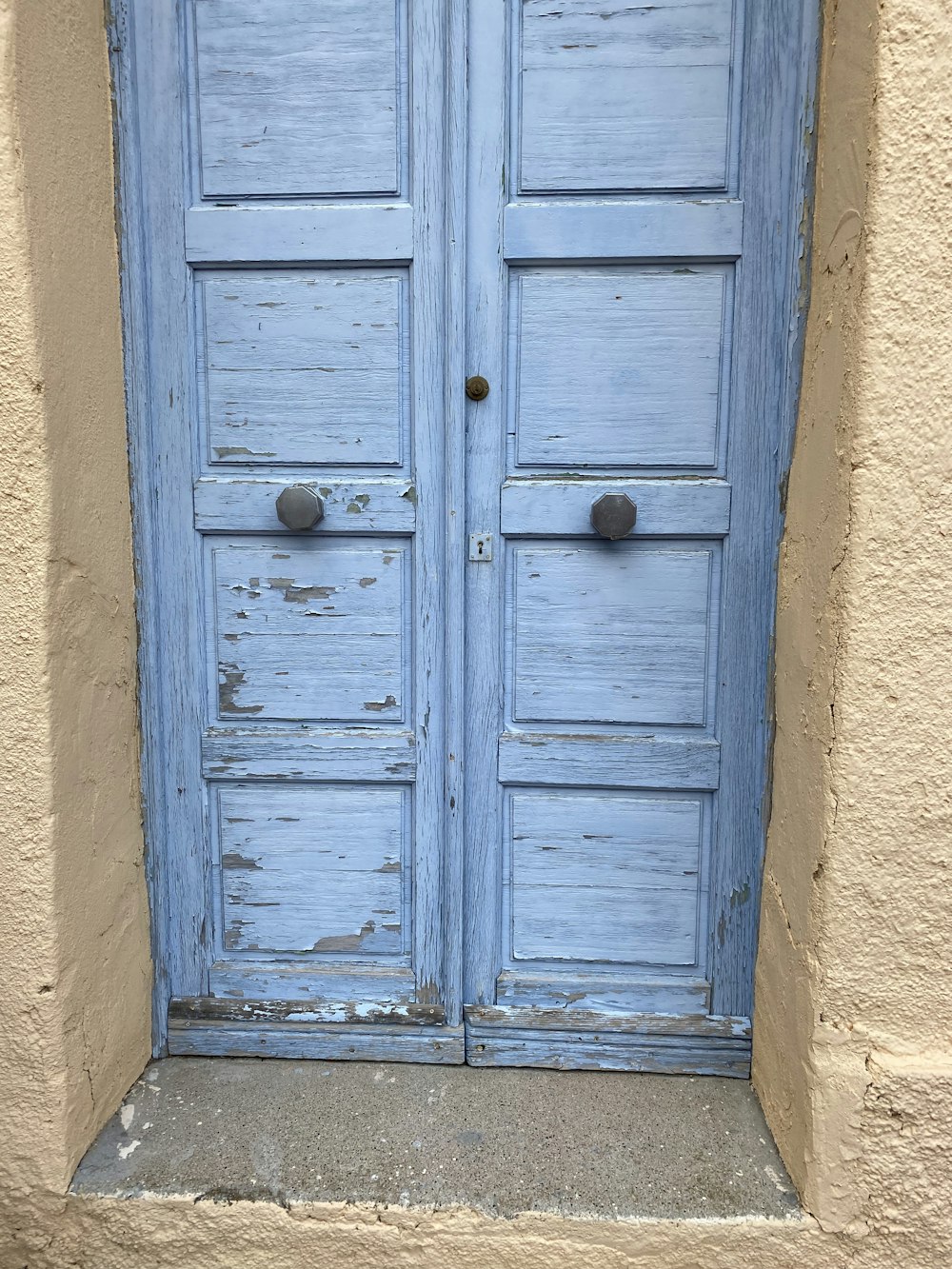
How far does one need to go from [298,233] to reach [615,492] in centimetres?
75

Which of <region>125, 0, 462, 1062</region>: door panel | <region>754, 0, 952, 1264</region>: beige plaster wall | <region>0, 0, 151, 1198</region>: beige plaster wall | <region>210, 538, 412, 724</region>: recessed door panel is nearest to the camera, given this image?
<region>754, 0, 952, 1264</region>: beige plaster wall

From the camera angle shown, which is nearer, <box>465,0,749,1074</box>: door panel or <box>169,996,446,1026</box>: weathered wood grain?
<box>465,0,749,1074</box>: door panel

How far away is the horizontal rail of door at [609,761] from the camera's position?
165 cm

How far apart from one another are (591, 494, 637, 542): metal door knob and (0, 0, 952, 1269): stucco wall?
288 millimetres

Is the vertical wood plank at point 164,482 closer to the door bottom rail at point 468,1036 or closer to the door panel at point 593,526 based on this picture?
the door bottom rail at point 468,1036

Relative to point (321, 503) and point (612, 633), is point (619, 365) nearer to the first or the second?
point (612, 633)

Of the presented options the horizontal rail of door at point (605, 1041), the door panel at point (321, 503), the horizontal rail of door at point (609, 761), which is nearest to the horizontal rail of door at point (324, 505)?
the door panel at point (321, 503)

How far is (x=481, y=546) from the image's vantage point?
5.37ft

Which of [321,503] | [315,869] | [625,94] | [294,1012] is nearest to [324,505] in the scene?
[321,503]

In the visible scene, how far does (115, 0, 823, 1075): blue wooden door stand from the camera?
5.04ft

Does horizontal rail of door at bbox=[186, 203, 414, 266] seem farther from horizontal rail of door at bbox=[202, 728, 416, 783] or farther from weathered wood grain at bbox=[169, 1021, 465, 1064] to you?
weathered wood grain at bbox=[169, 1021, 465, 1064]

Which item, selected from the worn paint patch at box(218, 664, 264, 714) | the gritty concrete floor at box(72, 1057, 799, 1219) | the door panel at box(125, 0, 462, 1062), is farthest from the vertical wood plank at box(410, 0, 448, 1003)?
the worn paint patch at box(218, 664, 264, 714)

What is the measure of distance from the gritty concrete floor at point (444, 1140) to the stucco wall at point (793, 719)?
0.04 meters

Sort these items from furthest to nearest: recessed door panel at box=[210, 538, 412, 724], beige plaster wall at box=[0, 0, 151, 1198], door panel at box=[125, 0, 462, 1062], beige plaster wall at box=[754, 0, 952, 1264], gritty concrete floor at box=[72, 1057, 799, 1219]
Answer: recessed door panel at box=[210, 538, 412, 724] → door panel at box=[125, 0, 462, 1062] → gritty concrete floor at box=[72, 1057, 799, 1219] → beige plaster wall at box=[0, 0, 151, 1198] → beige plaster wall at box=[754, 0, 952, 1264]
